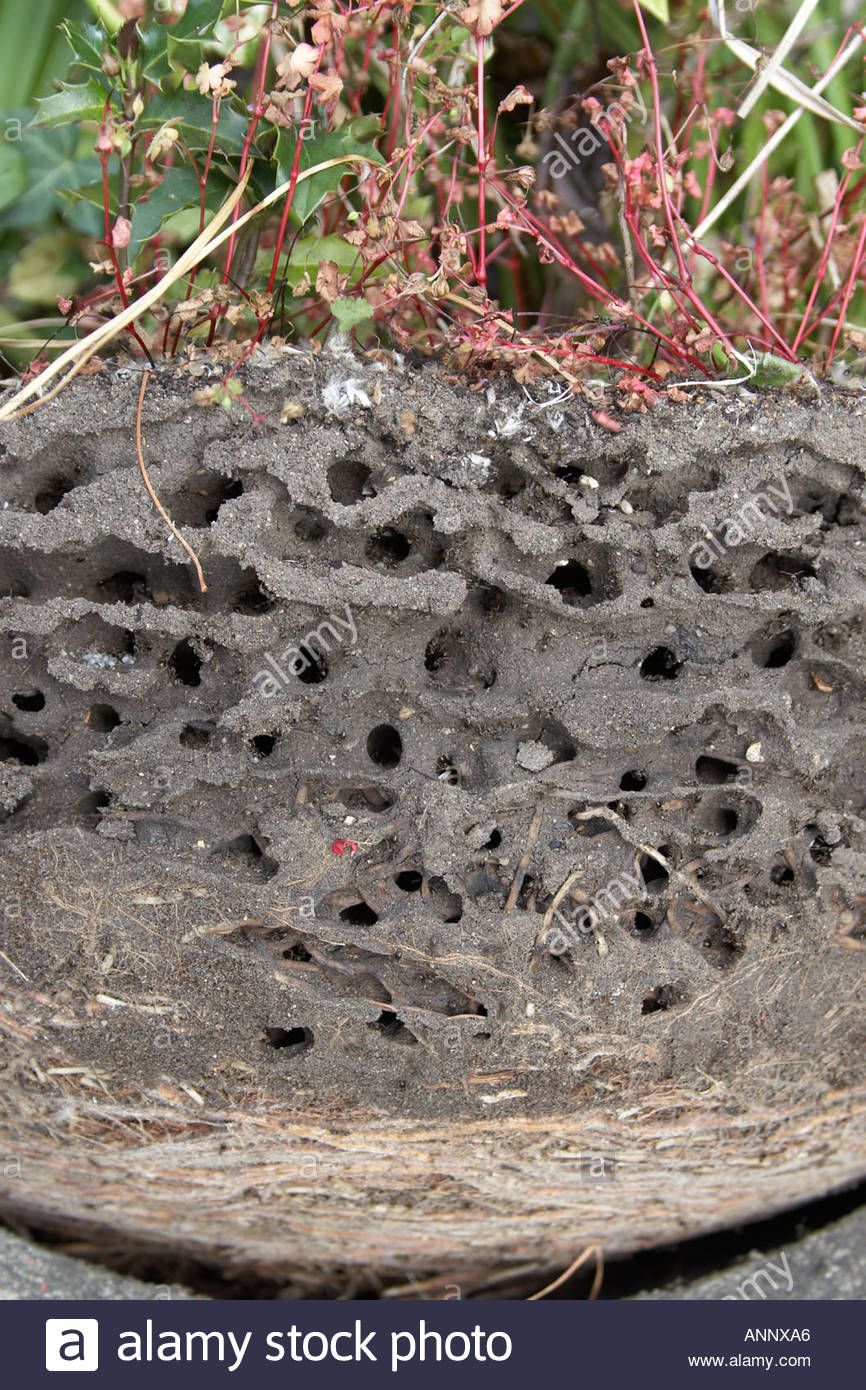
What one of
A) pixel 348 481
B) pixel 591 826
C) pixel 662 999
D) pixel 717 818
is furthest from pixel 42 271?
pixel 662 999

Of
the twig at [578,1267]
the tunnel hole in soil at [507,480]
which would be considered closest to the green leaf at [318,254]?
the tunnel hole in soil at [507,480]


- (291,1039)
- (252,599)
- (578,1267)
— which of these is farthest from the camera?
(578,1267)

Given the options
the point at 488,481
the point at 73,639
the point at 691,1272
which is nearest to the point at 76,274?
the point at 73,639

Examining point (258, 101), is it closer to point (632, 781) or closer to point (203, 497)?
point (203, 497)

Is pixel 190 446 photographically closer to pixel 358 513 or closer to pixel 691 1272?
pixel 358 513

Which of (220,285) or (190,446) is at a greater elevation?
(220,285)

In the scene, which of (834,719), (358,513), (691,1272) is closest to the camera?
(358,513)

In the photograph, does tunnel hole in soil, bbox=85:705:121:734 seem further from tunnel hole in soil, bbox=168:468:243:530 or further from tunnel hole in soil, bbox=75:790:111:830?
tunnel hole in soil, bbox=168:468:243:530
